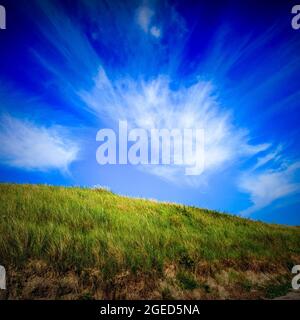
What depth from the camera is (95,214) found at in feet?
35.7

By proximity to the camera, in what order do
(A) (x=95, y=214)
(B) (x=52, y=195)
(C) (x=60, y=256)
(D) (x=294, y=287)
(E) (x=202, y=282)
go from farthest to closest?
(B) (x=52, y=195), (A) (x=95, y=214), (D) (x=294, y=287), (E) (x=202, y=282), (C) (x=60, y=256)

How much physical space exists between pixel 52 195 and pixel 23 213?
2814 millimetres

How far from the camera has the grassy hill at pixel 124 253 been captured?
7.14 metres

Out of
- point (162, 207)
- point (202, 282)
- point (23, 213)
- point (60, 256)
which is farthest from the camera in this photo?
point (162, 207)

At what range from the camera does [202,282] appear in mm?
8148

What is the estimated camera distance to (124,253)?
819cm

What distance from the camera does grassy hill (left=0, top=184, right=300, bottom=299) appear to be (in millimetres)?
7141

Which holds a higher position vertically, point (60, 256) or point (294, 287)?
point (60, 256)
